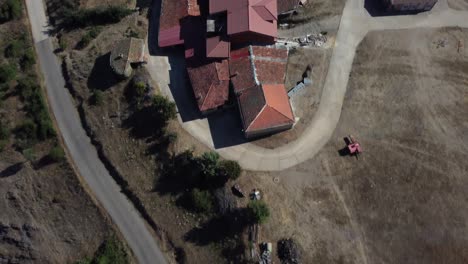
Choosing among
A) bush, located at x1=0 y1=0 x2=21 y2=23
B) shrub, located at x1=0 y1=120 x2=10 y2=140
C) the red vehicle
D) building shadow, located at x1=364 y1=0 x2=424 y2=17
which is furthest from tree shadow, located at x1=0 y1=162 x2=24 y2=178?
building shadow, located at x1=364 y1=0 x2=424 y2=17

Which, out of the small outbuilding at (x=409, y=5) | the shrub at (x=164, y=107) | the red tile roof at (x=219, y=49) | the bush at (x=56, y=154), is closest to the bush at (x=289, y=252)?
the shrub at (x=164, y=107)

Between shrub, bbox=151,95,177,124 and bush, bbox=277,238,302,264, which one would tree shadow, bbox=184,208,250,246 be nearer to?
bush, bbox=277,238,302,264

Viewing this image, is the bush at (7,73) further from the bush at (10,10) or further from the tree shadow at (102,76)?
the tree shadow at (102,76)

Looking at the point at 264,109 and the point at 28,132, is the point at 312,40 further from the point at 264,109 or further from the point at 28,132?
the point at 28,132

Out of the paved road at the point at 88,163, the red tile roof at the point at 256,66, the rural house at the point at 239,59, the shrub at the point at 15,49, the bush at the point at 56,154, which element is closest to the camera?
the rural house at the point at 239,59

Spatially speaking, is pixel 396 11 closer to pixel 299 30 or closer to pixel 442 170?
pixel 299 30
